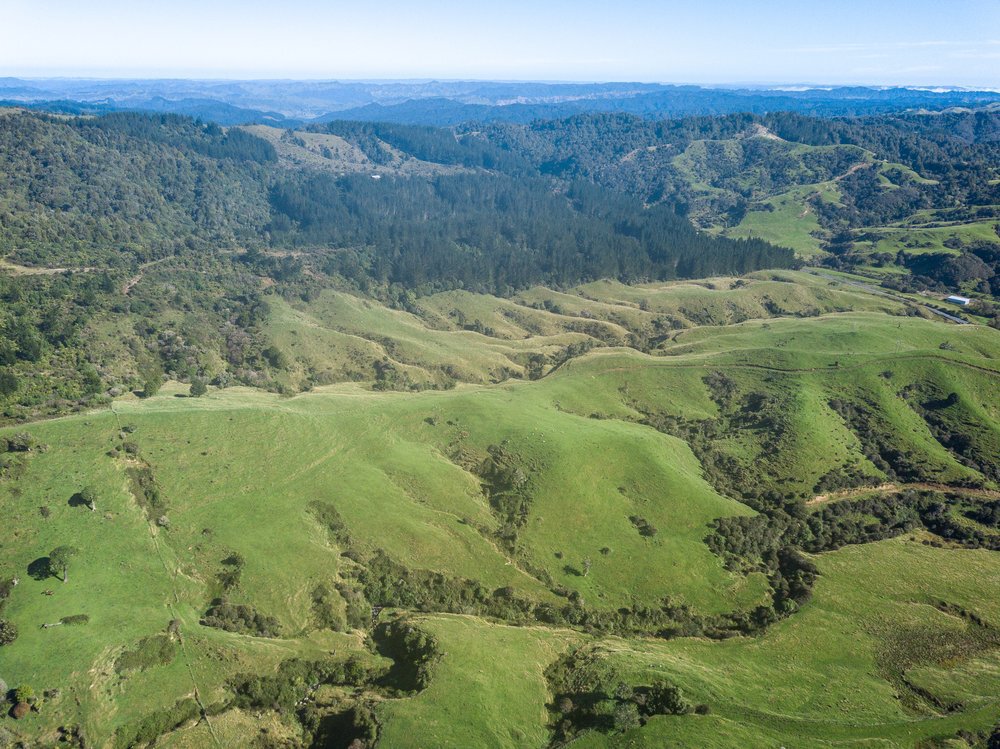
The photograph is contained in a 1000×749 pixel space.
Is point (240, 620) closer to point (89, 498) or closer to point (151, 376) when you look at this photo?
point (89, 498)

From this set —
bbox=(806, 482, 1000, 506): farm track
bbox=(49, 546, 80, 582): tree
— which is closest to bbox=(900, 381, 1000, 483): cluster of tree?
bbox=(806, 482, 1000, 506): farm track

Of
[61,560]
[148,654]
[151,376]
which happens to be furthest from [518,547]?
[151,376]

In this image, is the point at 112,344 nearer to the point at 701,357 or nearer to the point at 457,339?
the point at 457,339

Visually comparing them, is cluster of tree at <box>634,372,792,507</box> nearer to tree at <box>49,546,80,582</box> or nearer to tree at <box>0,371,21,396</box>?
tree at <box>49,546,80,582</box>

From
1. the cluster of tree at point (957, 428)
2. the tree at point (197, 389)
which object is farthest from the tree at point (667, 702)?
the tree at point (197, 389)

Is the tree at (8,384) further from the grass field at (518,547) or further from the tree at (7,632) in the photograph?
the tree at (7,632)

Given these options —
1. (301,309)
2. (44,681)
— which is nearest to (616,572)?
(44,681)
